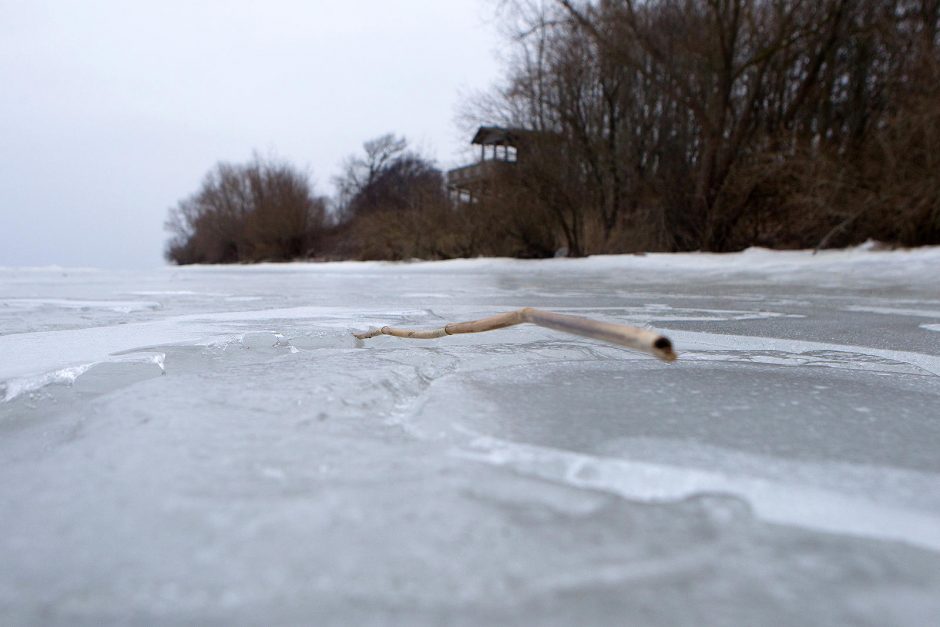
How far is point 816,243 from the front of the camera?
8.16 meters

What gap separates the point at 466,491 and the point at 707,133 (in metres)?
10.0

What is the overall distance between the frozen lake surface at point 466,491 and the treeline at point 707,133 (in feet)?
23.3

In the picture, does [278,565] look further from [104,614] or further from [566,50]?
[566,50]

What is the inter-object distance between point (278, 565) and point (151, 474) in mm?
263

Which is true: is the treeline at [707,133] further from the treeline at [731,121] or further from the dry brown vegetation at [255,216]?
the dry brown vegetation at [255,216]

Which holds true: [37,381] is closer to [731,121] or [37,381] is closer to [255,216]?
[731,121]

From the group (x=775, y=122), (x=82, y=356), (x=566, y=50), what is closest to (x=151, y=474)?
(x=82, y=356)

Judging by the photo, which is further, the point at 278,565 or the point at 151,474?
the point at 151,474

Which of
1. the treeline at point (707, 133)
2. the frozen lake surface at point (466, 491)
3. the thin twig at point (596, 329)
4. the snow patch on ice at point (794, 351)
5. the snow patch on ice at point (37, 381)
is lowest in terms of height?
the snow patch on ice at point (794, 351)

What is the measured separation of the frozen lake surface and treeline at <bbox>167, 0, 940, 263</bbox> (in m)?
7.10

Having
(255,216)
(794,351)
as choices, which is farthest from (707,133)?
(255,216)

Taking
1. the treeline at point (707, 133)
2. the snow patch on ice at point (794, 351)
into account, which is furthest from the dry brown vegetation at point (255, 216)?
the snow patch on ice at point (794, 351)

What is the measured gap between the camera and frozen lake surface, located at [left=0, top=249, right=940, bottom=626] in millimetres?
468

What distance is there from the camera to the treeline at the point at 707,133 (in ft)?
23.8
